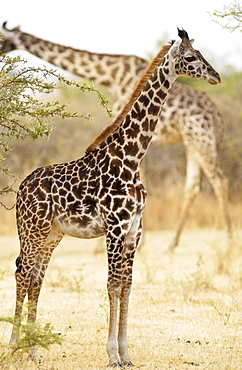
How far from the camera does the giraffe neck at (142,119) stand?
4.82 meters

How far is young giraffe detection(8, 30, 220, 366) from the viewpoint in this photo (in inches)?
181

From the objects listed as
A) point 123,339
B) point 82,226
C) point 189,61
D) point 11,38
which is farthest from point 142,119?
point 11,38

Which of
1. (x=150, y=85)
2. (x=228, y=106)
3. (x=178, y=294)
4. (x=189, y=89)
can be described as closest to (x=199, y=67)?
(x=150, y=85)

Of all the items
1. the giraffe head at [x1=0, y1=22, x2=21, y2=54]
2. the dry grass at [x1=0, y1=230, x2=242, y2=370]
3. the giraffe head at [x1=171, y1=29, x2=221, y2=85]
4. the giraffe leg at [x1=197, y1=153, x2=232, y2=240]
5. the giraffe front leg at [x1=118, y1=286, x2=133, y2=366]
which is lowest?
the dry grass at [x1=0, y1=230, x2=242, y2=370]

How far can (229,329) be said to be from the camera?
19.2 ft

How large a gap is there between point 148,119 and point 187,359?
1957 mm

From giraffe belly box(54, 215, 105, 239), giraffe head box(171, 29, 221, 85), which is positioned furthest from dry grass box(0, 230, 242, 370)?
giraffe head box(171, 29, 221, 85)

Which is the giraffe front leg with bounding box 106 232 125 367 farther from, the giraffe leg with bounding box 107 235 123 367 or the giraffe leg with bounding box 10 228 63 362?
the giraffe leg with bounding box 10 228 63 362

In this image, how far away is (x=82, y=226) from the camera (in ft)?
15.4

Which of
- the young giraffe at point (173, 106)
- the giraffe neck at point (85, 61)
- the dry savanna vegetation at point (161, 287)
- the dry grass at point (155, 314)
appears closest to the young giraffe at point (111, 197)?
the dry savanna vegetation at point (161, 287)

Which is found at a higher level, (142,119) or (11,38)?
(11,38)

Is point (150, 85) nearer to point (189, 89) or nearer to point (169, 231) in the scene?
point (189, 89)

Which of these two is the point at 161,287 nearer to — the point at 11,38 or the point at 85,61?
the point at 85,61

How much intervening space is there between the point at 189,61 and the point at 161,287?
3882mm
